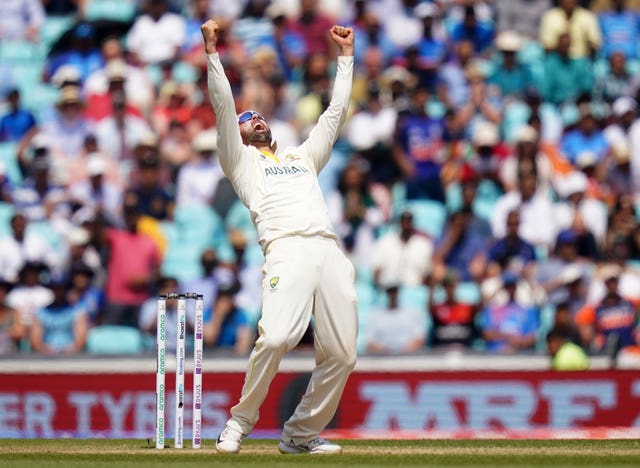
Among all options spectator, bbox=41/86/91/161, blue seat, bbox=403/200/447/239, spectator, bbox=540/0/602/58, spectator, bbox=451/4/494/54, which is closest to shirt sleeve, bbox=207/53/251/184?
blue seat, bbox=403/200/447/239

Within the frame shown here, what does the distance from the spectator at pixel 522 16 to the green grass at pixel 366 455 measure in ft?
27.1

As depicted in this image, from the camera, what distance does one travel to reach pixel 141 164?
15391 mm

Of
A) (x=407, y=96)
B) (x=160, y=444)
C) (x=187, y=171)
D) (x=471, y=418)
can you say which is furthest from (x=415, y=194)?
(x=160, y=444)

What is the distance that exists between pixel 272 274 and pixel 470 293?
20.4ft

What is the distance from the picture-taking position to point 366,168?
15336mm

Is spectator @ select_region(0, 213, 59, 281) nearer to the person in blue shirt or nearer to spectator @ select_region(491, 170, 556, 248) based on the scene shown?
spectator @ select_region(491, 170, 556, 248)

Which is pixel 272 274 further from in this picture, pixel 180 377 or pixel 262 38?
pixel 262 38

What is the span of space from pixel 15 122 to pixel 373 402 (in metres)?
6.26

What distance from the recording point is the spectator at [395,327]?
44.9 feet

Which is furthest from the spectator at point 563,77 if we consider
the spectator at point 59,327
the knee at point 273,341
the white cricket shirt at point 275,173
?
the knee at point 273,341

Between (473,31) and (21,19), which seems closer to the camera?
(473,31)

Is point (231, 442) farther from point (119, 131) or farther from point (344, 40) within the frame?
point (119, 131)

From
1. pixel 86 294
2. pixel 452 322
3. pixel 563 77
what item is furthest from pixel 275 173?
pixel 563 77

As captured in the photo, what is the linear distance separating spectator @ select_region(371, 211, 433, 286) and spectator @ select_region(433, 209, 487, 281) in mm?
146
